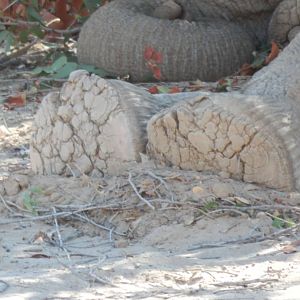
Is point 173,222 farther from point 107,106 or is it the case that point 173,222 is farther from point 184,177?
point 107,106

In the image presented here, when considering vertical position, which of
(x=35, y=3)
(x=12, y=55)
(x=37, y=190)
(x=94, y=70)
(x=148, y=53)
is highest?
(x=35, y=3)

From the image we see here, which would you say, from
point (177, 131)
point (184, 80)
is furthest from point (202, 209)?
point (184, 80)

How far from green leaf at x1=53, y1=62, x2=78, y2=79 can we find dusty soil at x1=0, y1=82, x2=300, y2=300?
2.17 m

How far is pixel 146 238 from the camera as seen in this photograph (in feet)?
13.1

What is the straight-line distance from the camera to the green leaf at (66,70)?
6.97 m

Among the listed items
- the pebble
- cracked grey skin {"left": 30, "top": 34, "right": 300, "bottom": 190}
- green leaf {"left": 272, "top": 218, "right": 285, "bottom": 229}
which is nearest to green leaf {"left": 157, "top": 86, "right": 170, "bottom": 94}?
cracked grey skin {"left": 30, "top": 34, "right": 300, "bottom": 190}

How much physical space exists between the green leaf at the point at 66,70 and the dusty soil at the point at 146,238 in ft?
7.14

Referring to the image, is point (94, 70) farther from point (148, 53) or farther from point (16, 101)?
point (16, 101)

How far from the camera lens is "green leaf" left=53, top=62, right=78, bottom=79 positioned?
697 centimetres

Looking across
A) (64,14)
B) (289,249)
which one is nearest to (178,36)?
(64,14)

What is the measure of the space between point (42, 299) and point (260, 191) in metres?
1.15

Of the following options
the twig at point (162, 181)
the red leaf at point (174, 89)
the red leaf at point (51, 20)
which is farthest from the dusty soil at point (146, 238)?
the red leaf at point (51, 20)

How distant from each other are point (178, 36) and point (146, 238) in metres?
3.09

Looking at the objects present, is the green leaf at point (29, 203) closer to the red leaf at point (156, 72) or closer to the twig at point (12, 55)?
the red leaf at point (156, 72)
